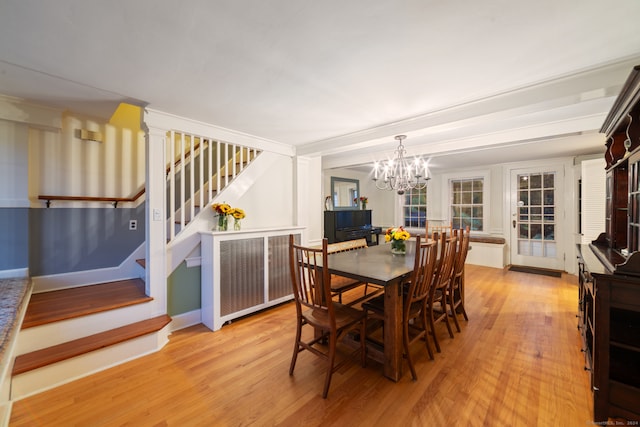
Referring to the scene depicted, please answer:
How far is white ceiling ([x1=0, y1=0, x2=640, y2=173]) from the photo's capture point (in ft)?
4.10

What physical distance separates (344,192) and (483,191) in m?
3.10

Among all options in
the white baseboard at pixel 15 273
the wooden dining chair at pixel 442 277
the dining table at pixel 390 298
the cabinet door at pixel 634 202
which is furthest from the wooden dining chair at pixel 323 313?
the white baseboard at pixel 15 273

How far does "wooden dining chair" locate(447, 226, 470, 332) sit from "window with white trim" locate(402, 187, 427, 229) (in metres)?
3.73

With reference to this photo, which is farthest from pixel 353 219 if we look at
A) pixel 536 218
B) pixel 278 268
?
pixel 536 218

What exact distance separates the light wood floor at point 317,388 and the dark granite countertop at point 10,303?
0.54 metres

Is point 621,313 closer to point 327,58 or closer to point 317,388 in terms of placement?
point 317,388

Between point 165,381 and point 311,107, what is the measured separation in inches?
100

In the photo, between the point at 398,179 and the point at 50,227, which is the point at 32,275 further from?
the point at 398,179

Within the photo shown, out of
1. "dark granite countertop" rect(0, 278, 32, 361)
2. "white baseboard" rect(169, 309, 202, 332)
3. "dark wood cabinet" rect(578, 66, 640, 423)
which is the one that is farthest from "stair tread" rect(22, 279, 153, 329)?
"dark wood cabinet" rect(578, 66, 640, 423)

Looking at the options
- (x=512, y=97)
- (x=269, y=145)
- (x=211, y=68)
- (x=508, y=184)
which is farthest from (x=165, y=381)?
(x=508, y=184)

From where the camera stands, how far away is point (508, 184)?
5336 mm

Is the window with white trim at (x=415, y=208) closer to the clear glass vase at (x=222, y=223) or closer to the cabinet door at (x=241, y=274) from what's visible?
the cabinet door at (x=241, y=274)

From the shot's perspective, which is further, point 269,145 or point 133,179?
point 269,145

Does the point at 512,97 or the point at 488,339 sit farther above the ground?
the point at 512,97
